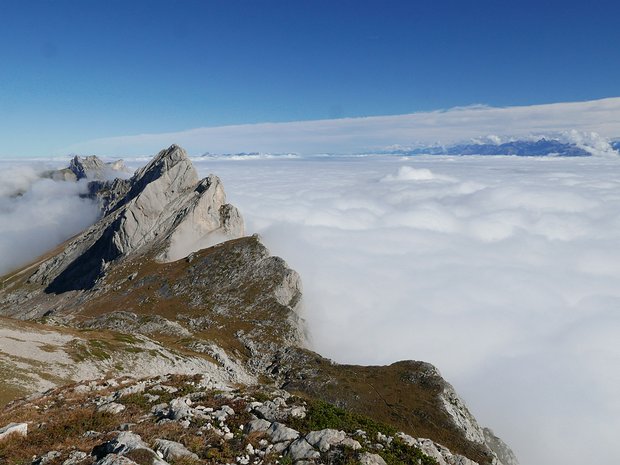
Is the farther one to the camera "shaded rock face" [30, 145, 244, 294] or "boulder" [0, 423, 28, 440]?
"shaded rock face" [30, 145, 244, 294]

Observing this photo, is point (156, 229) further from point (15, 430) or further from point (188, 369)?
point (15, 430)

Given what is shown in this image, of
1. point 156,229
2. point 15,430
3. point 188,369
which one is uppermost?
point 15,430

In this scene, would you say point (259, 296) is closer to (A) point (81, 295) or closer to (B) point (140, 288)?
(B) point (140, 288)

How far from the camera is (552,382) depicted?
19825 centimetres

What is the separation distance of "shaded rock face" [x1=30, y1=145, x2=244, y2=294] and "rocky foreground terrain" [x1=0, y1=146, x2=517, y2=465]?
57 cm

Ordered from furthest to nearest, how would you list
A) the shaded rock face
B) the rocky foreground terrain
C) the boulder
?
1. the shaded rock face
2. the boulder
3. the rocky foreground terrain

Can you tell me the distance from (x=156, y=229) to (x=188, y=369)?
9632 centimetres

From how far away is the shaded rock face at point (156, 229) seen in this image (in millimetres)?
142125

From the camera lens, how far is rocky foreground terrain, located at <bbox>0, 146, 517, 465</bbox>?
22.0 m

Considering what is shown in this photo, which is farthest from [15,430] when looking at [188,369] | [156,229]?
[156,229]

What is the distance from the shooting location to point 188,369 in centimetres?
6381

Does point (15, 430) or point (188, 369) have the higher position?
point (15, 430)

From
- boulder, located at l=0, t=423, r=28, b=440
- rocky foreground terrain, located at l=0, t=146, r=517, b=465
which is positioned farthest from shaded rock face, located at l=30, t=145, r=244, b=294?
boulder, located at l=0, t=423, r=28, b=440

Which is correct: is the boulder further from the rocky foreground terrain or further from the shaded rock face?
the shaded rock face
